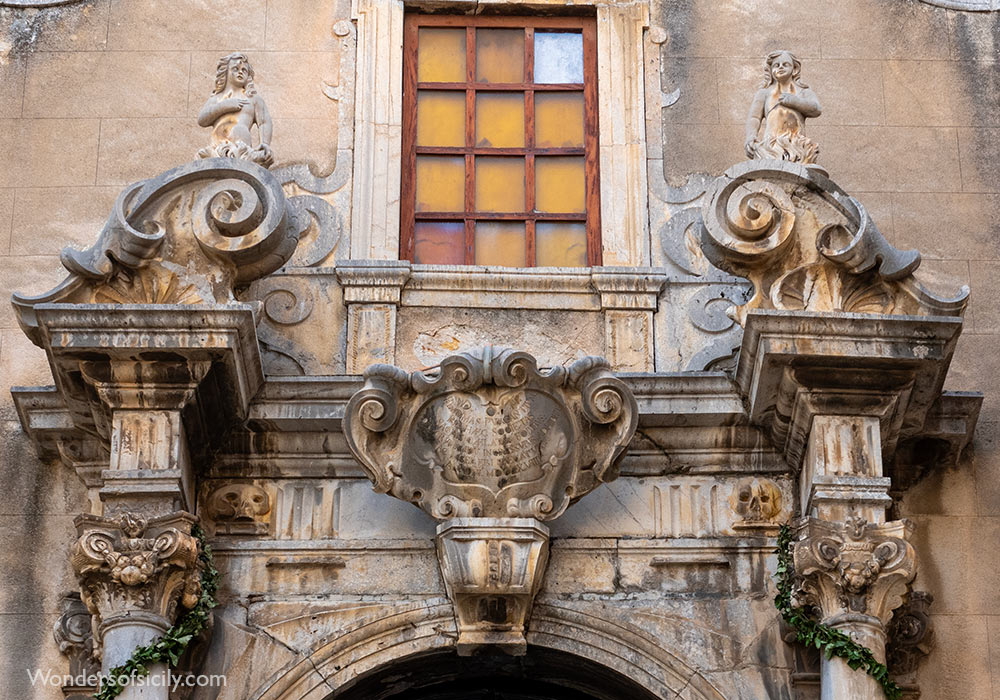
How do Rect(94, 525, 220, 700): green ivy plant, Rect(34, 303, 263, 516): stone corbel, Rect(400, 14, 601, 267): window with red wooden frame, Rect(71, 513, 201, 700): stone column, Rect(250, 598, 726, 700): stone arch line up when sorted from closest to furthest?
Rect(94, 525, 220, 700): green ivy plant → Rect(71, 513, 201, 700): stone column → Rect(34, 303, 263, 516): stone corbel → Rect(250, 598, 726, 700): stone arch → Rect(400, 14, 601, 267): window with red wooden frame

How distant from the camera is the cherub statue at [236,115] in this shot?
11516mm

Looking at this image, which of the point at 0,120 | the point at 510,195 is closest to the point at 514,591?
the point at 510,195

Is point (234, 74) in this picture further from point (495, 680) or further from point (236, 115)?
point (495, 680)

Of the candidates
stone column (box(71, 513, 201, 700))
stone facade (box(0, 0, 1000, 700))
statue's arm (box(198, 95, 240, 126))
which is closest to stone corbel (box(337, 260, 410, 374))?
stone facade (box(0, 0, 1000, 700))

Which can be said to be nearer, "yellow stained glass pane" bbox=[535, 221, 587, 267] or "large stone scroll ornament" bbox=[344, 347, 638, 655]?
"large stone scroll ornament" bbox=[344, 347, 638, 655]

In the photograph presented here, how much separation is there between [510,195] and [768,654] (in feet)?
10.0

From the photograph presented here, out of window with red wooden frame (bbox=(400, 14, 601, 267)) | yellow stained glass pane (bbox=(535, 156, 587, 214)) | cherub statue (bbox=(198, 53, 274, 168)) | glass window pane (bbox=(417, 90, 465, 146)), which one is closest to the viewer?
cherub statue (bbox=(198, 53, 274, 168))

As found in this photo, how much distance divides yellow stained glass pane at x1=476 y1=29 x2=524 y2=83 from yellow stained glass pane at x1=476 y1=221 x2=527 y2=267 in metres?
0.96

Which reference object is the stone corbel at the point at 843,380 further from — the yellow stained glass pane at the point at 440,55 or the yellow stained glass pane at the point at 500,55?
the yellow stained glass pane at the point at 440,55

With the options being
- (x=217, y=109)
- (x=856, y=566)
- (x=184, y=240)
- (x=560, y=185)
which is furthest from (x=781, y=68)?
(x=184, y=240)

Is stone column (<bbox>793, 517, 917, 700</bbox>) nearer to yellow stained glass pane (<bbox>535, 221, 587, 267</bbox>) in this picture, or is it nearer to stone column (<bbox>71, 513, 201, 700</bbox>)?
yellow stained glass pane (<bbox>535, 221, 587, 267</bbox>)

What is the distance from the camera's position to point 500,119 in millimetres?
12633

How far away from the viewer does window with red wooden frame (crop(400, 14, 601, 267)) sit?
12.3 meters

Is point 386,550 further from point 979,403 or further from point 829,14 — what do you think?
point 829,14
